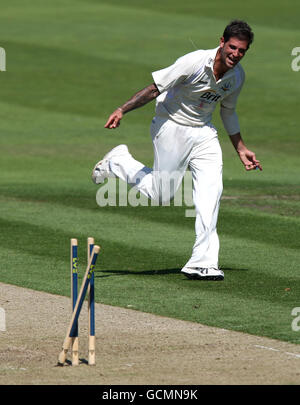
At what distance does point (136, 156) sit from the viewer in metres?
21.0

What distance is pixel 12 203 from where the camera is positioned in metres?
16.0

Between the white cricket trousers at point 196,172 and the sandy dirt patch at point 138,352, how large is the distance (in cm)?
166

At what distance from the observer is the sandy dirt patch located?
6.86 metres

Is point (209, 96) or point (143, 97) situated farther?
point (209, 96)

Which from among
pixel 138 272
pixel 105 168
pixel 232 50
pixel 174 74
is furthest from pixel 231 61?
pixel 138 272

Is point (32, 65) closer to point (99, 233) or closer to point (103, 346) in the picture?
point (99, 233)

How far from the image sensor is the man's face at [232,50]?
33.0 ft

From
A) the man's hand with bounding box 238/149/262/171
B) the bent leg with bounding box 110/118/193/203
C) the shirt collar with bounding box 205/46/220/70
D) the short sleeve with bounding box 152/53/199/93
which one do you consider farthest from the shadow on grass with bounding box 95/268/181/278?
the shirt collar with bounding box 205/46/220/70

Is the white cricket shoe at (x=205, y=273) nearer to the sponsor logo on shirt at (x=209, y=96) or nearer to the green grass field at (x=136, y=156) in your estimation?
the green grass field at (x=136, y=156)

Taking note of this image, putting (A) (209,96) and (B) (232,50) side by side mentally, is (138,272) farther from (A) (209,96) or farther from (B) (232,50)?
(B) (232,50)

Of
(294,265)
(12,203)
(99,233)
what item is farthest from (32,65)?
(294,265)

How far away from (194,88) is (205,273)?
1.79 meters

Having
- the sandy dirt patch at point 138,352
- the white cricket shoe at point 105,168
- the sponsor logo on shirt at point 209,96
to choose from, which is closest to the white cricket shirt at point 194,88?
the sponsor logo on shirt at point 209,96

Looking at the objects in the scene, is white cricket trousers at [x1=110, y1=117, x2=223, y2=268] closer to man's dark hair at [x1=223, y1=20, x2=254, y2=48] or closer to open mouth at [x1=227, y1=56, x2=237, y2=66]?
open mouth at [x1=227, y1=56, x2=237, y2=66]
